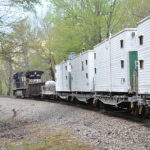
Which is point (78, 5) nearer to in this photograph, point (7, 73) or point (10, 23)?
point (10, 23)

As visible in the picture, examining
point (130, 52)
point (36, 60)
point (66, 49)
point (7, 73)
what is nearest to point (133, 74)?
point (130, 52)

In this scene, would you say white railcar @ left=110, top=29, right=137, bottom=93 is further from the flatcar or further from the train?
the flatcar

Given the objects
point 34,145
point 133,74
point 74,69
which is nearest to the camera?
point 34,145

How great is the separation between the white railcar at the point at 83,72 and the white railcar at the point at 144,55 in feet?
24.9

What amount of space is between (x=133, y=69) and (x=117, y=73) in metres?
1.65

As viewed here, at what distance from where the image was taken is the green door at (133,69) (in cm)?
1342

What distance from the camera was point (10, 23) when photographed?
582 inches

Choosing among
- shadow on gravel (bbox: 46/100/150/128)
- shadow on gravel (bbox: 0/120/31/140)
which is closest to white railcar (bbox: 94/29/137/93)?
shadow on gravel (bbox: 46/100/150/128)

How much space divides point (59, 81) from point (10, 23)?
1547 centimetres

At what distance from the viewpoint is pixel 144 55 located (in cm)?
1222

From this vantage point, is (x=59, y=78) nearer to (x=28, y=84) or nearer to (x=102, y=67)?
(x=28, y=84)

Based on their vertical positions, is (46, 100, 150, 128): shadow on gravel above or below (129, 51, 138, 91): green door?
below

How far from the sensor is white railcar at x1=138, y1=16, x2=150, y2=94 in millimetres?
11896

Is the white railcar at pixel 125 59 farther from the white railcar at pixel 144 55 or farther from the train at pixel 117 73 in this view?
the white railcar at pixel 144 55
